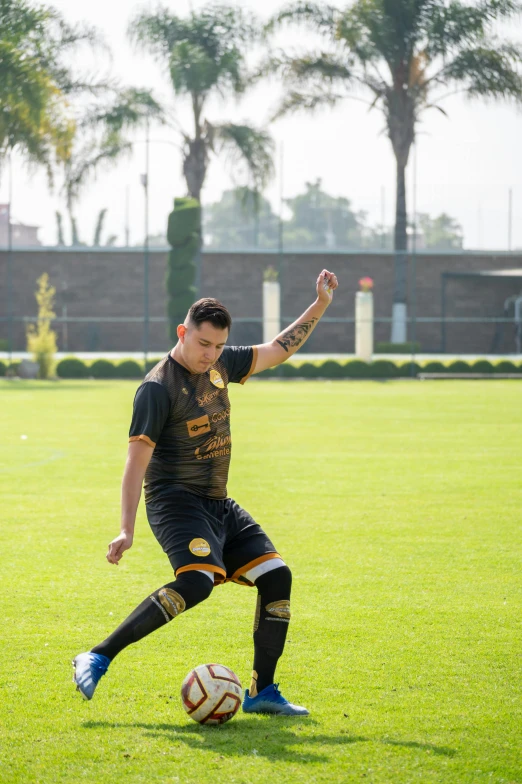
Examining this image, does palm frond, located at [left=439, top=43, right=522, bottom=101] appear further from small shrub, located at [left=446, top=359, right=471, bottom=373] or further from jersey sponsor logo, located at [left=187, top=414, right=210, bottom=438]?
jersey sponsor logo, located at [left=187, top=414, right=210, bottom=438]

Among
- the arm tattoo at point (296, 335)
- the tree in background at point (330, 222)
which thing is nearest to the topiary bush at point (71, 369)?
the tree in background at point (330, 222)

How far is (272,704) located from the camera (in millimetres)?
4809

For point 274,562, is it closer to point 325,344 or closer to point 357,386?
point 357,386

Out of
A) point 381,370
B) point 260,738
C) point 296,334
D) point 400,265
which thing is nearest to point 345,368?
point 381,370

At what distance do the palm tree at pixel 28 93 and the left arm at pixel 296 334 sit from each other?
88.7 feet

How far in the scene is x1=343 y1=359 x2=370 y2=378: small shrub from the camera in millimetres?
33781

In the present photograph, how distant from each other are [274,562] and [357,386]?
2545 cm

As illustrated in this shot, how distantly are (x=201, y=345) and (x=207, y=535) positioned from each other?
0.83 meters

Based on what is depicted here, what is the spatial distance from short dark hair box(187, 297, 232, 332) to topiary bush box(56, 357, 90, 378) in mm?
28757

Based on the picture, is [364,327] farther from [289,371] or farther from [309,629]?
[309,629]

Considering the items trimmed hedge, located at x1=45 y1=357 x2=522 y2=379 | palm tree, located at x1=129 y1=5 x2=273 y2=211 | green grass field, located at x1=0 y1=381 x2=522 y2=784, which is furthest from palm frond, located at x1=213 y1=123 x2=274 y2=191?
green grass field, located at x1=0 y1=381 x2=522 y2=784

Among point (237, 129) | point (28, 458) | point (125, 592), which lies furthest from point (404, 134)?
point (125, 592)

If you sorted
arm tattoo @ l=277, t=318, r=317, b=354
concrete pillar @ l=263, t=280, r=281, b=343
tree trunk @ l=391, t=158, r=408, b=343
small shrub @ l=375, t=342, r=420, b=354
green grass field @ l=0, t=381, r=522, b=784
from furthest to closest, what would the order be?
tree trunk @ l=391, t=158, r=408, b=343 < small shrub @ l=375, t=342, r=420, b=354 < concrete pillar @ l=263, t=280, r=281, b=343 < arm tattoo @ l=277, t=318, r=317, b=354 < green grass field @ l=0, t=381, r=522, b=784

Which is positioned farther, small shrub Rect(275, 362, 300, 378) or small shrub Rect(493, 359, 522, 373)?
small shrub Rect(493, 359, 522, 373)
